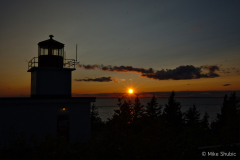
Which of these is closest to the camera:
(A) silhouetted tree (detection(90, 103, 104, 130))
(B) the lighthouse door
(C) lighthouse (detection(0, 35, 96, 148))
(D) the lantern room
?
(C) lighthouse (detection(0, 35, 96, 148))

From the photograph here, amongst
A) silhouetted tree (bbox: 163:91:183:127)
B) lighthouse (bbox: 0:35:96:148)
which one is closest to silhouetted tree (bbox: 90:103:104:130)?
silhouetted tree (bbox: 163:91:183:127)

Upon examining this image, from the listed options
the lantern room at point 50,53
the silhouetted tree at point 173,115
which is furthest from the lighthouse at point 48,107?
the silhouetted tree at point 173,115

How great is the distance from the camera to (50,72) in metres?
15.5

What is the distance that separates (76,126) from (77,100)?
6.02 ft

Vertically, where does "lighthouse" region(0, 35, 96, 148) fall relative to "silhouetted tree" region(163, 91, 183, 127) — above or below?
above

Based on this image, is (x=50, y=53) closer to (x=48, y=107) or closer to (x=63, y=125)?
(x=48, y=107)

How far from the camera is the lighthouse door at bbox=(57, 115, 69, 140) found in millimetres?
13031

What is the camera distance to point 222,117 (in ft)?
112

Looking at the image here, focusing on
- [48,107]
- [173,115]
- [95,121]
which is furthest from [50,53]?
[95,121]

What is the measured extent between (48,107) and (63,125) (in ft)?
5.26

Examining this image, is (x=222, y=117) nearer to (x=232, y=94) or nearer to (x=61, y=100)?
(x=232, y=94)

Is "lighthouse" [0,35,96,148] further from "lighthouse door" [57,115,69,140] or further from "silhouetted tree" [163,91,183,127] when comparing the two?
"silhouetted tree" [163,91,183,127]

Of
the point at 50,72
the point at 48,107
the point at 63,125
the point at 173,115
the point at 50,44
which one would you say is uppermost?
the point at 50,44

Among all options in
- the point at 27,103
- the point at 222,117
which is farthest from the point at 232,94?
the point at 27,103
